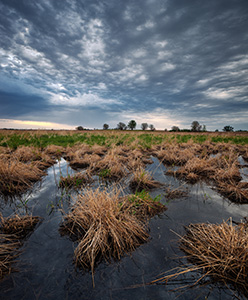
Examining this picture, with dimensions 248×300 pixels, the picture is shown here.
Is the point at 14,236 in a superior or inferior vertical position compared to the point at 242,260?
inferior

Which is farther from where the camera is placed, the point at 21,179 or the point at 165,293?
the point at 21,179

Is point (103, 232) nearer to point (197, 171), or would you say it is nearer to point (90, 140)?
point (197, 171)

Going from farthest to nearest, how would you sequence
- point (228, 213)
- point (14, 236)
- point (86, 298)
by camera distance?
1. point (228, 213)
2. point (14, 236)
3. point (86, 298)

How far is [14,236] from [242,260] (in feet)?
10.3

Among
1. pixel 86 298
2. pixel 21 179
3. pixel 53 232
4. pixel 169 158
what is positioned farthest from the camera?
pixel 169 158

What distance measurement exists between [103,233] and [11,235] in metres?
1.42

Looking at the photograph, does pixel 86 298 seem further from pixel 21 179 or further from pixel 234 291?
pixel 21 179

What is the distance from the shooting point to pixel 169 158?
776 centimetres

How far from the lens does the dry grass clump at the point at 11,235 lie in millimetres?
1823

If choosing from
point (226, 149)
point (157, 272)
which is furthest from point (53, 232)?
point (226, 149)

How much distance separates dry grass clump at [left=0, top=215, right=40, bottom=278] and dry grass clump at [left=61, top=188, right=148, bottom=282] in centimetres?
59

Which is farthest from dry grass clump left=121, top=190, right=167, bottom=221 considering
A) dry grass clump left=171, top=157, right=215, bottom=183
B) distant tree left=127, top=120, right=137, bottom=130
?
distant tree left=127, top=120, right=137, bottom=130

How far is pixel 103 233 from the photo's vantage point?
85.4 inches

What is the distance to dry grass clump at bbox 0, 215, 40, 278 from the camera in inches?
71.8
